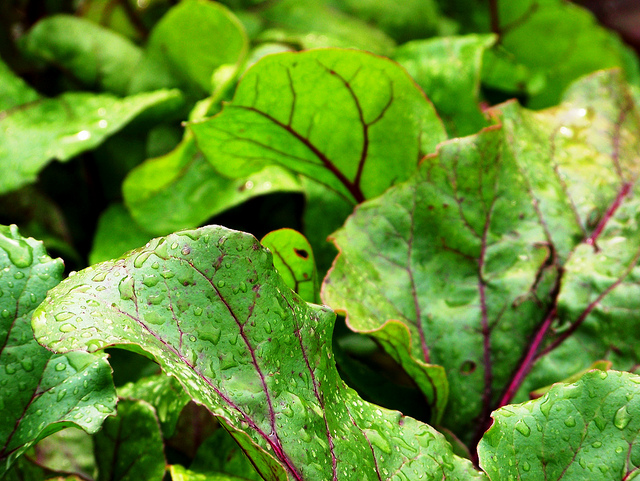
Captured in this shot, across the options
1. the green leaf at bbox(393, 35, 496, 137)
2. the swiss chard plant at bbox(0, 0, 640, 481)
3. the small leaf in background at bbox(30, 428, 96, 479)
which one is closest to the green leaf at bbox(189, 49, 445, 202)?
the swiss chard plant at bbox(0, 0, 640, 481)

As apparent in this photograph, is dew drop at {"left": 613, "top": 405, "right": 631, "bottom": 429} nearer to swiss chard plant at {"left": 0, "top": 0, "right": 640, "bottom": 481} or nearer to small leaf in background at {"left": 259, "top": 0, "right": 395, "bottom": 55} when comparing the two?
swiss chard plant at {"left": 0, "top": 0, "right": 640, "bottom": 481}

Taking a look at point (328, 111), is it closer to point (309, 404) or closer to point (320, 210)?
point (320, 210)

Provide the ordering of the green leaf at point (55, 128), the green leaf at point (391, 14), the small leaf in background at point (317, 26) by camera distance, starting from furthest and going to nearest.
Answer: the green leaf at point (391, 14) < the small leaf in background at point (317, 26) < the green leaf at point (55, 128)

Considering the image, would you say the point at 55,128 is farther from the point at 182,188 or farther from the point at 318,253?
the point at 318,253

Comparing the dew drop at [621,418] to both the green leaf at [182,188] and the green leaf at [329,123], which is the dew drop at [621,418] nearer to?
the green leaf at [329,123]

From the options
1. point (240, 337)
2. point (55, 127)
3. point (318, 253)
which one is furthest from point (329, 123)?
point (55, 127)

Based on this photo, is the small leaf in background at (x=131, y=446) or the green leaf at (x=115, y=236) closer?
the small leaf in background at (x=131, y=446)

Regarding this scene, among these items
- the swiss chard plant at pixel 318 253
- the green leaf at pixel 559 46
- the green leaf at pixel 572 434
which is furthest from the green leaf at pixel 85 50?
the green leaf at pixel 572 434
